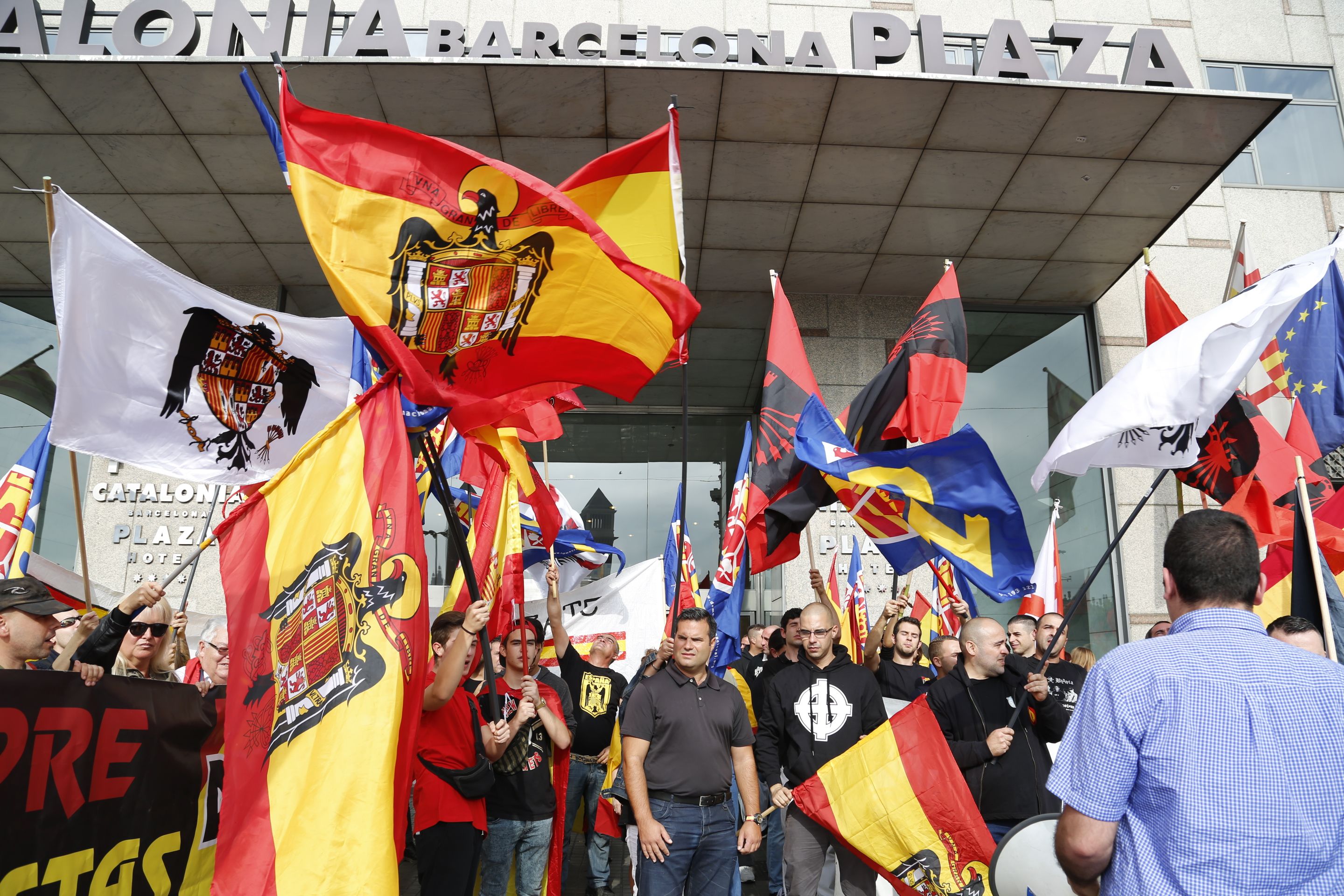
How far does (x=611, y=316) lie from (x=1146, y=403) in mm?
2673

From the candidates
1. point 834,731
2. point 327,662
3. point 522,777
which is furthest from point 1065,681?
point 327,662

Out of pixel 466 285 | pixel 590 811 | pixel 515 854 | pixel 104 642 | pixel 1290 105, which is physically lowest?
pixel 590 811

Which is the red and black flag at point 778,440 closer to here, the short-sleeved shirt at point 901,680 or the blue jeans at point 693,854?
the short-sleeved shirt at point 901,680

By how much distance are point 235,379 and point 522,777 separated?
277 cm

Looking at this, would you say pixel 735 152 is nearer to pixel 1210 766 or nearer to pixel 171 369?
pixel 171 369

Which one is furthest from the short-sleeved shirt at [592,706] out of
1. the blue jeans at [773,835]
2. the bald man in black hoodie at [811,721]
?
the bald man in black hoodie at [811,721]

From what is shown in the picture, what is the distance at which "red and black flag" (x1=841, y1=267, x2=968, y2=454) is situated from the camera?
770cm

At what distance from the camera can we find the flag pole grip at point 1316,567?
3.62 meters

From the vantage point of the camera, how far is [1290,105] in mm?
14273

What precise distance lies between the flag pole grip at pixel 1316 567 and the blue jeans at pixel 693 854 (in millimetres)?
2995

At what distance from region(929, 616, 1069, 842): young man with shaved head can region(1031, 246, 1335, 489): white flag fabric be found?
1327 mm

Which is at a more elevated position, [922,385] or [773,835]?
[922,385]

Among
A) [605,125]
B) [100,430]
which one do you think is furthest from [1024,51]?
[100,430]

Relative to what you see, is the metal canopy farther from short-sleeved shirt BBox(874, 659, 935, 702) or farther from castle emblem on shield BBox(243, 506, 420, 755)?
castle emblem on shield BBox(243, 506, 420, 755)
